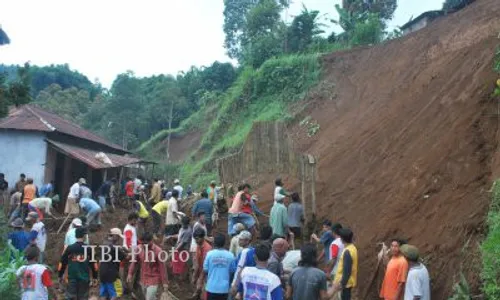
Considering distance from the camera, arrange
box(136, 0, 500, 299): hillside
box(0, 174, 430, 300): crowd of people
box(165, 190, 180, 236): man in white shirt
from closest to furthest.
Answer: box(0, 174, 430, 300): crowd of people, box(136, 0, 500, 299): hillside, box(165, 190, 180, 236): man in white shirt

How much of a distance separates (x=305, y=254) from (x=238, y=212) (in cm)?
477

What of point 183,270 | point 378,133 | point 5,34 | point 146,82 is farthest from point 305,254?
point 146,82

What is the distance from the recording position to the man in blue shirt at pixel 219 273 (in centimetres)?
631

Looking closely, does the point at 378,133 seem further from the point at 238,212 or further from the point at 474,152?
the point at 238,212

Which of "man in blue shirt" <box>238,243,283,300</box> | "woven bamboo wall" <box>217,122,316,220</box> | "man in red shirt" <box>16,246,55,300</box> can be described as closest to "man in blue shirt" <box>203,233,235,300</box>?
"man in blue shirt" <box>238,243,283,300</box>

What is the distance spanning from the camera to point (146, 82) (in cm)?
4759

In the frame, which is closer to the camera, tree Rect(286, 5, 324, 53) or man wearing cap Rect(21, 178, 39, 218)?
man wearing cap Rect(21, 178, 39, 218)

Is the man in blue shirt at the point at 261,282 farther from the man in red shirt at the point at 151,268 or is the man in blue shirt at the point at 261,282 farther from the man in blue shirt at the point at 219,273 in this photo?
the man in red shirt at the point at 151,268

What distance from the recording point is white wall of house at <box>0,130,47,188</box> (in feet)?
59.3

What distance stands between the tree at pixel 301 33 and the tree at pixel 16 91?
21.7m

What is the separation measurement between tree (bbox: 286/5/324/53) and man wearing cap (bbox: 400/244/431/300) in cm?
2537

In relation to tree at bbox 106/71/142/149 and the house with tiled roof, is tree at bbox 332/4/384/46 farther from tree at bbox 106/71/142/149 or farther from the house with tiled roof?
the house with tiled roof

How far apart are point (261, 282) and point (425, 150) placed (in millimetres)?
6761

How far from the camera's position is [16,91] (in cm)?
1059
